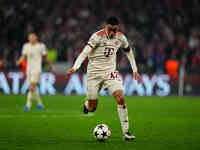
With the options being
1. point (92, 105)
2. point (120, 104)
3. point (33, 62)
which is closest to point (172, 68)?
point (33, 62)

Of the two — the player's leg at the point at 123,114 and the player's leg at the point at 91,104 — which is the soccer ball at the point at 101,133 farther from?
the player's leg at the point at 91,104

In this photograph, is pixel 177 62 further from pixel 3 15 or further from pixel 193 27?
pixel 3 15

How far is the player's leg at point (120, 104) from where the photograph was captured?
38.1 feet

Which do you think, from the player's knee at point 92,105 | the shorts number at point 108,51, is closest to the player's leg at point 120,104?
the shorts number at point 108,51

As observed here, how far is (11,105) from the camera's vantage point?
2167 cm

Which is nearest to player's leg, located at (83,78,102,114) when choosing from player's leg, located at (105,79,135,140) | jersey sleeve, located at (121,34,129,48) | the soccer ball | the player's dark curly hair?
player's leg, located at (105,79,135,140)

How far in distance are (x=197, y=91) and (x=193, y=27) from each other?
235 inches

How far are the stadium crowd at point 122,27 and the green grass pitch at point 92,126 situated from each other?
242 inches

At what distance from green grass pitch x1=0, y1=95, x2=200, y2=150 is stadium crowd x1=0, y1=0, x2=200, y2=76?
6.15 meters

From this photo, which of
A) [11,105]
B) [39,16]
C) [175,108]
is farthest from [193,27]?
[11,105]

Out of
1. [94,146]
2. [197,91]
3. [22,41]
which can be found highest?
[22,41]

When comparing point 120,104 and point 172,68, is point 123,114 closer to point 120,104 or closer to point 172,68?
point 120,104

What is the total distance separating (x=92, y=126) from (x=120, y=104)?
2822mm

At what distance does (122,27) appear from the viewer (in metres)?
32.4
